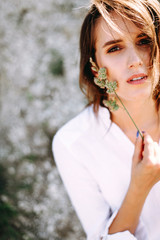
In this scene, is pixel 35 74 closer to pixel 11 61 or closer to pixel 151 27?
pixel 11 61

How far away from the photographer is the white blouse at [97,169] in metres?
2.01

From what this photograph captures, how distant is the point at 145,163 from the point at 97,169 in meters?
0.77

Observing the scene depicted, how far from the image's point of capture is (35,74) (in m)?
3.56

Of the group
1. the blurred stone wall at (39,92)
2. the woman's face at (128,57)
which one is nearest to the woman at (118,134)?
the woman's face at (128,57)

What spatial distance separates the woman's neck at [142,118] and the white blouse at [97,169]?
0.07 metres

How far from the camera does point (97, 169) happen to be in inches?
83.5

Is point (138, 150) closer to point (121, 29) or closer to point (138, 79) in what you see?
point (138, 79)

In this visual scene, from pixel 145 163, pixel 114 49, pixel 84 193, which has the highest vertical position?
pixel 114 49

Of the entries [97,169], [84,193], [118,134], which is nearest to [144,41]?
[118,134]

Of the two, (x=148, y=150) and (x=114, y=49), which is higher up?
(x=114, y=49)

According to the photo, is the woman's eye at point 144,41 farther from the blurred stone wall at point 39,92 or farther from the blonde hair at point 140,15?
the blurred stone wall at point 39,92

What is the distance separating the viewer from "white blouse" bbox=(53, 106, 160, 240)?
201cm

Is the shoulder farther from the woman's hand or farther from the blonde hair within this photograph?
the woman's hand

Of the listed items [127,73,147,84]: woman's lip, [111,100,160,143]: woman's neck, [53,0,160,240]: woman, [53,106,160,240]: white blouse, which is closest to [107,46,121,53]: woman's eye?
[53,0,160,240]: woman
